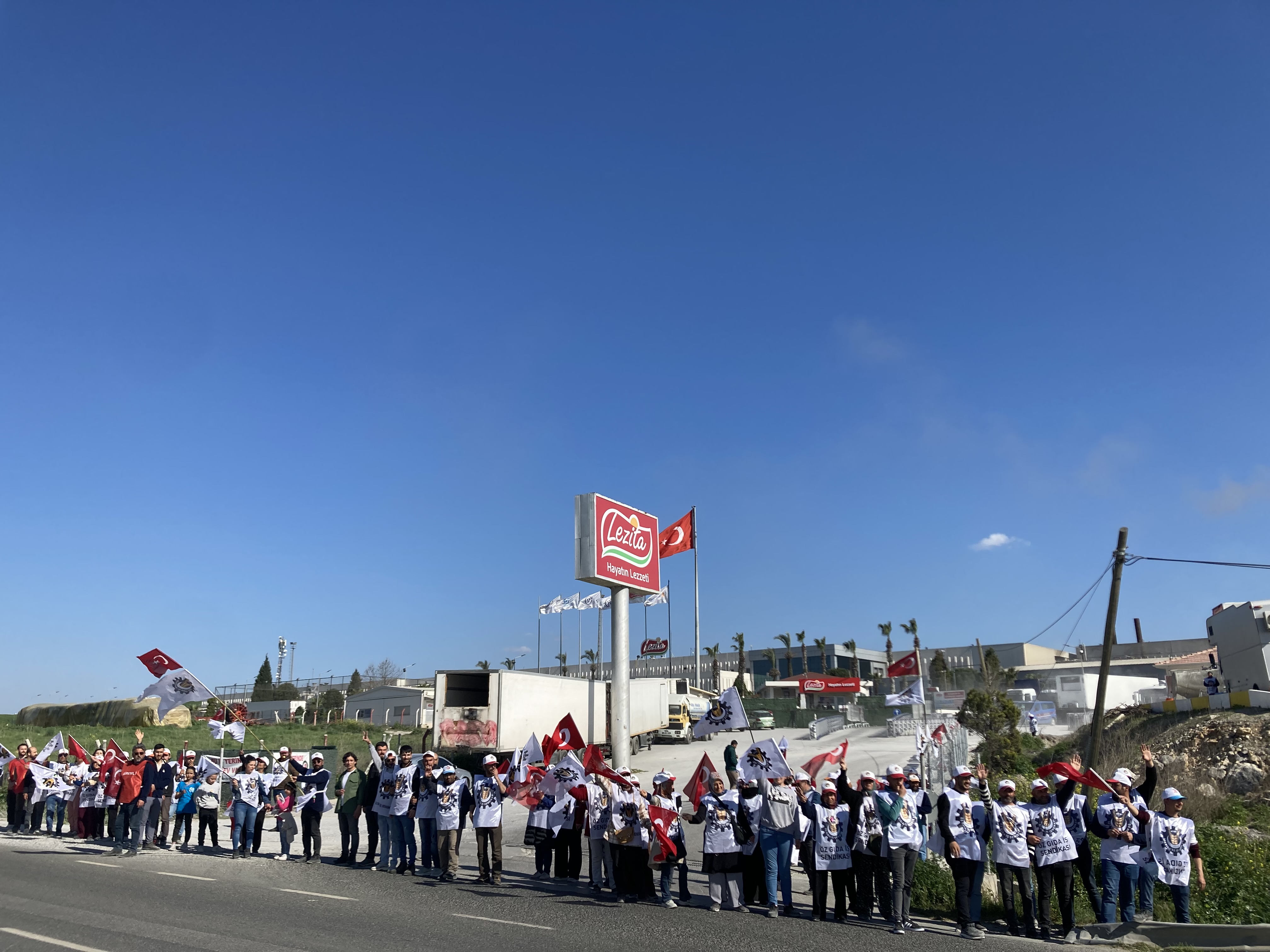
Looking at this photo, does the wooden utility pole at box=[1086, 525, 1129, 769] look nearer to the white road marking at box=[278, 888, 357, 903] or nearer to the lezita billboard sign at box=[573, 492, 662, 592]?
the lezita billboard sign at box=[573, 492, 662, 592]

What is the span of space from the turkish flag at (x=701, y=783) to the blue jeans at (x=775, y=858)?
39.1 inches

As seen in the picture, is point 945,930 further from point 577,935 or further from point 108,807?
point 108,807

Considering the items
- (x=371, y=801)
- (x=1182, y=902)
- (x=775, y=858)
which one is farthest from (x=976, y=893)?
(x=371, y=801)

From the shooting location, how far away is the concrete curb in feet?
31.6

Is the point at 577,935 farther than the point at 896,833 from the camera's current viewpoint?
No

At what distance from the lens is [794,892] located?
42.5 feet

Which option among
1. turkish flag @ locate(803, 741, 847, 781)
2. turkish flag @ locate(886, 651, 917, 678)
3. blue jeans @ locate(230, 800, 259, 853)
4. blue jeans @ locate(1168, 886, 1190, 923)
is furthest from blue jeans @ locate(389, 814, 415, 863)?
turkish flag @ locate(886, 651, 917, 678)

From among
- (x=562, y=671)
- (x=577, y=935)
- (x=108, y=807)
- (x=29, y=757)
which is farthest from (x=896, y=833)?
(x=562, y=671)

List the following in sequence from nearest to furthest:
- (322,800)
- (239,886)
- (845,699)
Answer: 1. (239,886)
2. (322,800)
3. (845,699)

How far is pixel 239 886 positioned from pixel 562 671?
9787 centimetres

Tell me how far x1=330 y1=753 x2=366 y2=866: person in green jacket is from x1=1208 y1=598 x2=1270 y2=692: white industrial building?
34.8 metres

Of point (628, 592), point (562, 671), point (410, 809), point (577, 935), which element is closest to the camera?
point (577, 935)

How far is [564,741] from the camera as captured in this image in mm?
14844

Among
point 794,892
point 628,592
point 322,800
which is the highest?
point 628,592
